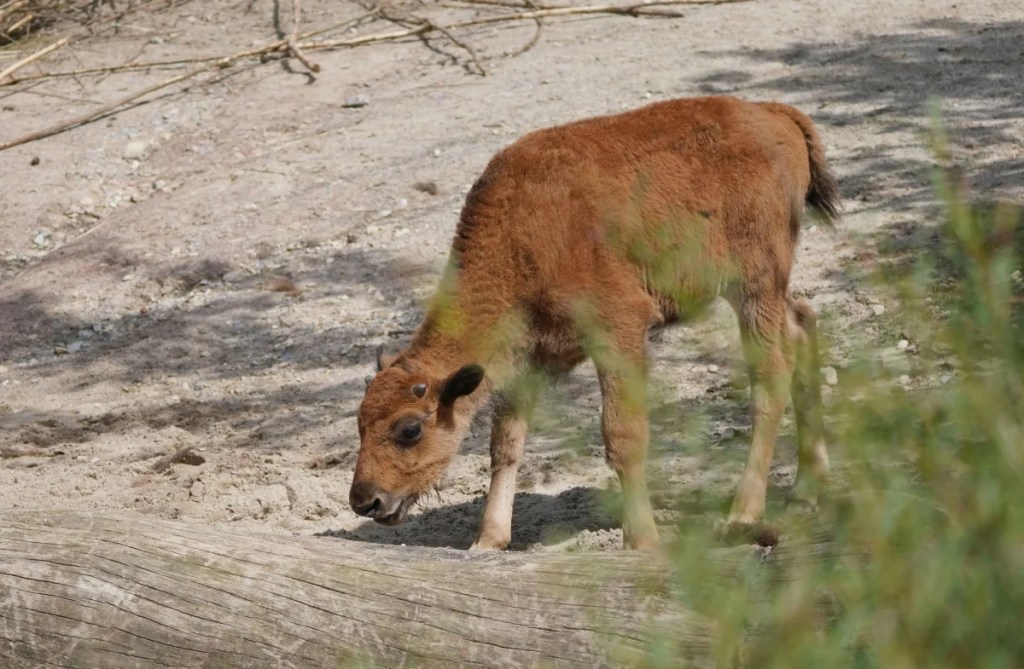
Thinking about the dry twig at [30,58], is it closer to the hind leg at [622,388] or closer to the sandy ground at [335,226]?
the sandy ground at [335,226]

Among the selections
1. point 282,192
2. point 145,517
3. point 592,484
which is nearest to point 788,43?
point 282,192

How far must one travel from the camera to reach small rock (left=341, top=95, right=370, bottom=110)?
1259cm

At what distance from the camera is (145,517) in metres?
4.91

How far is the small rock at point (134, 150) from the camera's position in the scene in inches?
490

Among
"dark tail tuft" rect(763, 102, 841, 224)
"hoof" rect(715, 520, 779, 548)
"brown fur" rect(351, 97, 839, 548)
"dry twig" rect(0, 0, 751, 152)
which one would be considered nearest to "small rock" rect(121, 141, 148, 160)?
"dry twig" rect(0, 0, 751, 152)

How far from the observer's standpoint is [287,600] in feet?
14.9

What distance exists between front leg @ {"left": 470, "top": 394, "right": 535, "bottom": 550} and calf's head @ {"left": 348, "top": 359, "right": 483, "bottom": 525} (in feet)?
0.91

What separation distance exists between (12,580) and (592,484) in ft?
9.90

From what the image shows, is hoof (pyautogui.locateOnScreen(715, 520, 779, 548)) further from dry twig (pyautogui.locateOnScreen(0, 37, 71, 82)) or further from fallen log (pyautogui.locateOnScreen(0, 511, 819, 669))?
dry twig (pyautogui.locateOnScreen(0, 37, 71, 82))

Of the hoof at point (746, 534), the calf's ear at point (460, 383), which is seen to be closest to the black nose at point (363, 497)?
the calf's ear at point (460, 383)

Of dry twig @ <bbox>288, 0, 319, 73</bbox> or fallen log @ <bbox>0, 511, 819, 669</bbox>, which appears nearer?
fallen log @ <bbox>0, 511, 819, 669</bbox>

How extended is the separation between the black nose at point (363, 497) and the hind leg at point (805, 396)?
178 centimetres

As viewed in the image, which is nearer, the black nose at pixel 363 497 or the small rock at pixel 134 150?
the black nose at pixel 363 497

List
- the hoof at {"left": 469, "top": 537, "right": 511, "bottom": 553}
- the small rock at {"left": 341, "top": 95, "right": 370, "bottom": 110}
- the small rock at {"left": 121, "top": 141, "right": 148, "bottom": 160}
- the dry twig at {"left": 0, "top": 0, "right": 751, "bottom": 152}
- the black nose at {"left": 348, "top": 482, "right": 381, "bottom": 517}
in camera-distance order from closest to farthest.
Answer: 1. the black nose at {"left": 348, "top": 482, "right": 381, "bottom": 517}
2. the hoof at {"left": 469, "top": 537, "right": 511, "bottom": 553}
3. the small rock at {"left": 121, "top": 141, "right": 148, "bottom": 160}
4. the small rock at {"left": 341, "top": 95, "right": 370, "bottom": 110}
5. the dry twig at {"left": 0, "top": 0, "right": 751, "bottom": 152}
